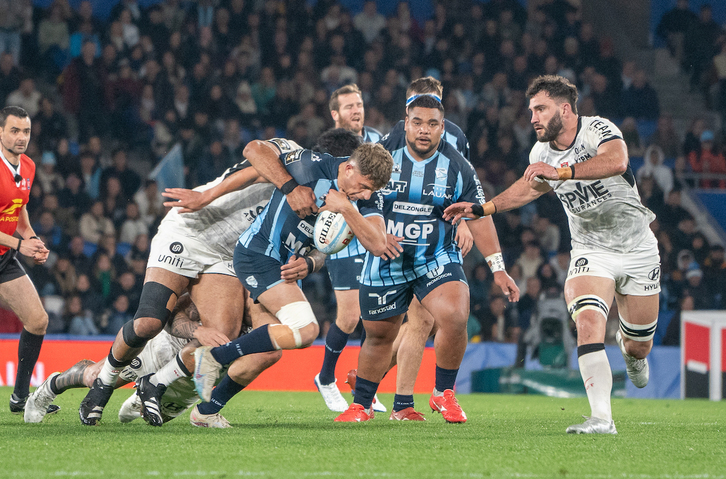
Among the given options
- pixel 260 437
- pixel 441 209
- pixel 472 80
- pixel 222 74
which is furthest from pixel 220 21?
pixel 260 437

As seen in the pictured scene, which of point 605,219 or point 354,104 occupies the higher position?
point 354,104

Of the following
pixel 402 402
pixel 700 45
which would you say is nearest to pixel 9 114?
pixel 402 402

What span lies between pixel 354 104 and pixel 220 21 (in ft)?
29.9

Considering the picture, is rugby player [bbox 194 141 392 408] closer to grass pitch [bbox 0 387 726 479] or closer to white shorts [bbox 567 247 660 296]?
grass pitch [bbox 0 387 726 479]

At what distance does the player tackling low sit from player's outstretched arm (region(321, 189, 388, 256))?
0.57m

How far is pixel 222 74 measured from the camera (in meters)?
15.9

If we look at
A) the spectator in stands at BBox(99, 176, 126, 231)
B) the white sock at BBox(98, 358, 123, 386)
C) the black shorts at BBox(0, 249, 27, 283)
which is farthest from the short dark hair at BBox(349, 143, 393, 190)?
the spectator in stands at BBox(99, 176, 126, 231)

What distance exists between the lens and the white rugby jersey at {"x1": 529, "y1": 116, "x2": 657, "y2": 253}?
5.96 m

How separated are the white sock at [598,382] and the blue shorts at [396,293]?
3.36 feet

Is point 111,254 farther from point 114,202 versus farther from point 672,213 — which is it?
point 672,213

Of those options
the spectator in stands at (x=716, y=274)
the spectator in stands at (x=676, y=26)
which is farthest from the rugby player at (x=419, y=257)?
the spectator in stands at (x=676, y=26)

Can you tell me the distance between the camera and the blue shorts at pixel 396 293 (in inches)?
239

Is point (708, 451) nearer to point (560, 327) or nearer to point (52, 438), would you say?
point (52, 438)

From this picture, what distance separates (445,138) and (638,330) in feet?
6.94
